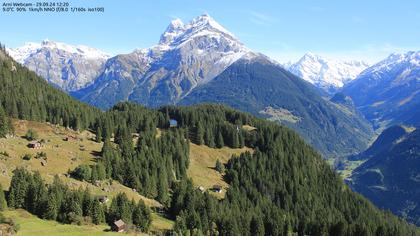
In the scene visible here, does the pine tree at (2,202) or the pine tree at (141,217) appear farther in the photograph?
the pine tree at (141,217)


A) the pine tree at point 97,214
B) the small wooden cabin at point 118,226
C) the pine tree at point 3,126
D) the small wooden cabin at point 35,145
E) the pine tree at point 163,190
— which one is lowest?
the small wooden cabin at point 118,226

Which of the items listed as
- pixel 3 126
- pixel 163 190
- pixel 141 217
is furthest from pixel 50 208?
pixel 3 126

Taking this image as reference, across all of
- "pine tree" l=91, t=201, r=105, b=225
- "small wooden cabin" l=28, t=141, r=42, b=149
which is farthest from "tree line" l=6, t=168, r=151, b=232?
"small wooden cabin" l=28, t=141, r=42, b=149

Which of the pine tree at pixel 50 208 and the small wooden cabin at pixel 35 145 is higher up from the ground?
the small wooden cabin at pixel 35 145

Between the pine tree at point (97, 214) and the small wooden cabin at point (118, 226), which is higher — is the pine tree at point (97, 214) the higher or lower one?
the higher one

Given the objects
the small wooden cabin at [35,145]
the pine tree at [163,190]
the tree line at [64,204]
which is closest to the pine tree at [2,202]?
the tree line at [64,204]

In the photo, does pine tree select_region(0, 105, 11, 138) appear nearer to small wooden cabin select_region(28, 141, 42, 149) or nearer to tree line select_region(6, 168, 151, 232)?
small wooden cabin select_region(28, 141, 42, 149)

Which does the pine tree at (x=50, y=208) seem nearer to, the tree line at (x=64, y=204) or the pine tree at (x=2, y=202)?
the tree line at (x=64, y=204)

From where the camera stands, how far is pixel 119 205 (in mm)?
128375

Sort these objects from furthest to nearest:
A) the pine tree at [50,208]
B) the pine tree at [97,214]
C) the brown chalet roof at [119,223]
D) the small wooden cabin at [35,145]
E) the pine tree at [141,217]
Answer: the small wooden cabin at [35,145]
the pine tree at [141,217]
the pine tree at [97,214]
the brown chalet roof at [119,223]
the pine tree at [50,208]

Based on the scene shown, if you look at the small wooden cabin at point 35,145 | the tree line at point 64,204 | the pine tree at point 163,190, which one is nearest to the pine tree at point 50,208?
the tree line at point 64,204

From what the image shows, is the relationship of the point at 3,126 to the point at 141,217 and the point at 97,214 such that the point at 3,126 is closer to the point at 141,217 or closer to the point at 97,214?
the point at 97,214

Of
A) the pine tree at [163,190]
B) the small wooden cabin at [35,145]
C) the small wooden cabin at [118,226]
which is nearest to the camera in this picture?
the small wooden cabin at [118,226]

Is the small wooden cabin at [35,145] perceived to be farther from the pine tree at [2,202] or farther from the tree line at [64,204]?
the pine tree at [2,202]
